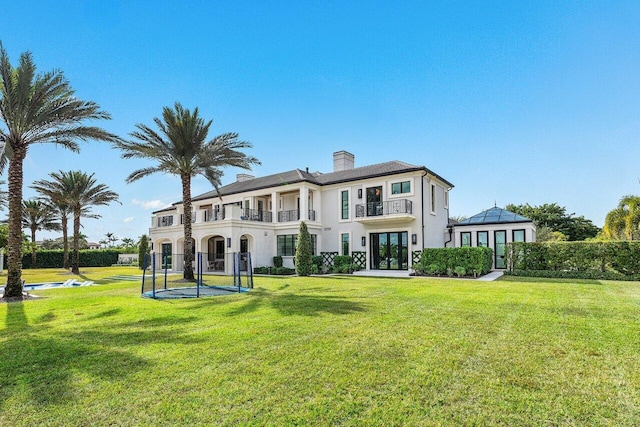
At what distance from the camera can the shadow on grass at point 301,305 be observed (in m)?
8.16

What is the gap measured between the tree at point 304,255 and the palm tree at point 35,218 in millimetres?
27808

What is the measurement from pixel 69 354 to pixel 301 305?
16.7 feet

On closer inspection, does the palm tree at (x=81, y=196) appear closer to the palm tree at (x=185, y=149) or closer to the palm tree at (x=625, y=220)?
the palm tree at (x=185, y=149)

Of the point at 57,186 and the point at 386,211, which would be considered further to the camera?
the point at 57,186

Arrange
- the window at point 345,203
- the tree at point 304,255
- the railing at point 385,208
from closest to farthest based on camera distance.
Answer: the tree at point 304,255 → the railing at point 385,208 → the window at point 345,203

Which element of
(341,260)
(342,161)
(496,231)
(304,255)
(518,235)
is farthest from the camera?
(342,161)

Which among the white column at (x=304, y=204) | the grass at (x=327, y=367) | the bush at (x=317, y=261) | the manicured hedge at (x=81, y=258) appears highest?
the white column at (x=304, y=204)

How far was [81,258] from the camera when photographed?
134 feet

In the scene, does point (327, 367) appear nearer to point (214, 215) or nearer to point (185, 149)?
point (185, 149)

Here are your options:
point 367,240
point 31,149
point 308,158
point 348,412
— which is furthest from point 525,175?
point 31,149

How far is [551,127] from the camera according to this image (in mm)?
16297

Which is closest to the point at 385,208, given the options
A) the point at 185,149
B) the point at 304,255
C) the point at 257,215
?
the point at 304,255

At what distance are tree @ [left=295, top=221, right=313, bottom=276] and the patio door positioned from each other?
4760 millimetres

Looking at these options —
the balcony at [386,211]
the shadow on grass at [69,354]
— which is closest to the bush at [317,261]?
the balcony at [386,211]
